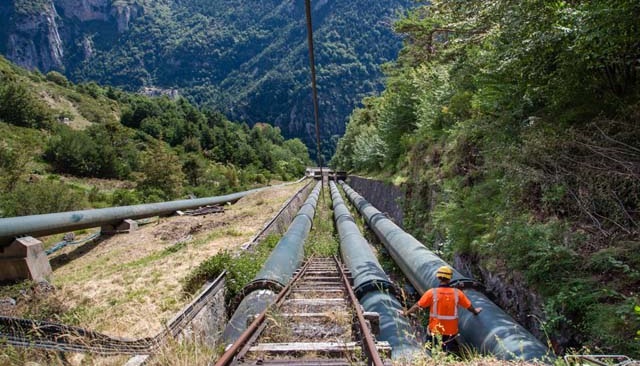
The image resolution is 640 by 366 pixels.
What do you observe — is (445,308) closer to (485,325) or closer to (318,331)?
(485,325)

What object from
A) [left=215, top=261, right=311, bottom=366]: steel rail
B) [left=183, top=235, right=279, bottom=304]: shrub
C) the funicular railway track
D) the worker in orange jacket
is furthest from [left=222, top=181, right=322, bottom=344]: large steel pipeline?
the worker in orange jacket

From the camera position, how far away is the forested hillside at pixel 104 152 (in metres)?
Result: 28.3

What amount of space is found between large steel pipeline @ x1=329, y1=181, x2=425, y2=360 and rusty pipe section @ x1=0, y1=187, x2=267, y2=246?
1015 cm

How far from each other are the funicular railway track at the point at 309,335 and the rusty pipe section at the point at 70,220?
9610mm

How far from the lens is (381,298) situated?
578 cm

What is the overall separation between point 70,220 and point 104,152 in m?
40.2

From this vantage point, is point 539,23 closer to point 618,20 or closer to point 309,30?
point 618,20

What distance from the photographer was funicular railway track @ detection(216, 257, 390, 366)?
3.43 m

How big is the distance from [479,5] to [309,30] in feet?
12.1

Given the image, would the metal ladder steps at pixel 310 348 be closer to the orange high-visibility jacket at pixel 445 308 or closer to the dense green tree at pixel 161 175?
the orange high-visibility jacket at pixel 445 308

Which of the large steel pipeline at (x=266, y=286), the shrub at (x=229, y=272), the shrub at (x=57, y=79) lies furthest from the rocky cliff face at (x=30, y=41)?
the large steel pipeline at (x=266, y=286)

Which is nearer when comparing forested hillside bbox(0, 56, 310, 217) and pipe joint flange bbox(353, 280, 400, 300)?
pipe joint flange bbox(353, 280, 400, 300)

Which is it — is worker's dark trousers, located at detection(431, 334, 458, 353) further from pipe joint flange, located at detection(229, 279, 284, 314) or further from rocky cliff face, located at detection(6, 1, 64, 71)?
rocky cliff face, located at detection(6, 1, 64, 71)

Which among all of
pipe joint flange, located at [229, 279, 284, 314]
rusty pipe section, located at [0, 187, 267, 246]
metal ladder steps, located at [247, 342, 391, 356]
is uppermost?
rusty pipe section, located at [0, 187, 267, 246]
